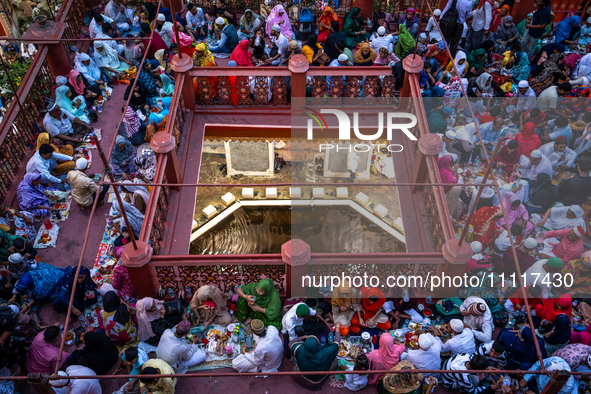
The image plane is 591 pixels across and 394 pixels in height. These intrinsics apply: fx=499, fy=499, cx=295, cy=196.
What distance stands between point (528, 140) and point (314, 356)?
5.84 meters

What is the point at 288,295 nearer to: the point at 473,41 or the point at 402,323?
the point at 402,323

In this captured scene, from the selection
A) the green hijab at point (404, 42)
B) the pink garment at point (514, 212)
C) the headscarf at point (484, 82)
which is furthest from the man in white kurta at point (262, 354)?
the green hijab at point (404, 42)

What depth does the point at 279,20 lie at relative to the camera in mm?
11539

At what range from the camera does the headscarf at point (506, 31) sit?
37.5 feet

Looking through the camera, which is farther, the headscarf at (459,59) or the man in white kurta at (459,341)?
the headscarf at (459,59)

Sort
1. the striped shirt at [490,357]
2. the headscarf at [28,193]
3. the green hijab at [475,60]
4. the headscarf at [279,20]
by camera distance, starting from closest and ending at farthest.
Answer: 1. the striped shirt at [490,357]
2. the headscarf at [28,193]
3. the green hijab at [475,60]
4. the headscarf at [279,20]

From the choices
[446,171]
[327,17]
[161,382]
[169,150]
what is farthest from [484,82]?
[161,382]

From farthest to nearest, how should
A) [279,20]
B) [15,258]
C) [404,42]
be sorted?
[279,20], [404,42], [15,258]

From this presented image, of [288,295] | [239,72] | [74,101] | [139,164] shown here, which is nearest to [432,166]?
[288,295]

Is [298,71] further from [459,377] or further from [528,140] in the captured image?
[459,377]

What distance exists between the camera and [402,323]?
23.2 feet

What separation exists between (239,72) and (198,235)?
311cm

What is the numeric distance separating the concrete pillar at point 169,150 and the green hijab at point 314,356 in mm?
3548

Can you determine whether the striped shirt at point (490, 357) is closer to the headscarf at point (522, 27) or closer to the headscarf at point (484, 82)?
the headscarf at point (484, 82)
